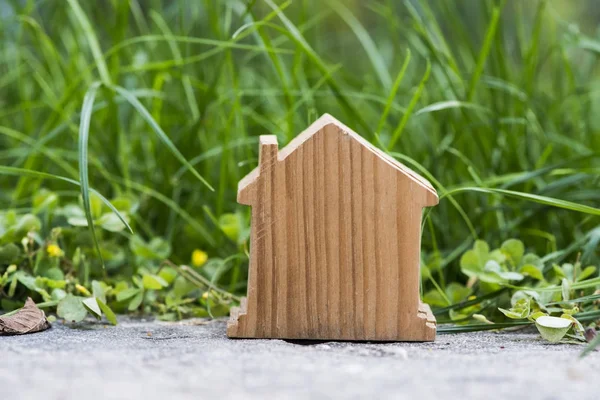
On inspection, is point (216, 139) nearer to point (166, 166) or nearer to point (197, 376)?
point (166, 166)

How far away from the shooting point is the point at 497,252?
1384 mm

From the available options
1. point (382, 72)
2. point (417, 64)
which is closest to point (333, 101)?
point (417, 64)

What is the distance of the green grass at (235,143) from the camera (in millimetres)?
1510

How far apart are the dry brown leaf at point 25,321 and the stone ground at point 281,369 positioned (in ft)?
0.08

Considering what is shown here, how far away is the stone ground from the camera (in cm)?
79

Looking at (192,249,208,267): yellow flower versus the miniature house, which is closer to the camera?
the miniature house

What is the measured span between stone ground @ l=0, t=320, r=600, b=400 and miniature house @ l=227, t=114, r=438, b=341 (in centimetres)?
4

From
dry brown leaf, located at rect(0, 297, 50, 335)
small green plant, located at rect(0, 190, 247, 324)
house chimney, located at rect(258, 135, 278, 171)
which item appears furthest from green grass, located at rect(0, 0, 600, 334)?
house chimney, located at rect(258, 135, 278, 171)

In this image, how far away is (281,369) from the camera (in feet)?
2.92

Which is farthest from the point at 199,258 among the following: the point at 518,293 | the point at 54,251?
the point at 518,293

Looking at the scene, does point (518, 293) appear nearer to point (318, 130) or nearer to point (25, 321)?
point (318, 130)

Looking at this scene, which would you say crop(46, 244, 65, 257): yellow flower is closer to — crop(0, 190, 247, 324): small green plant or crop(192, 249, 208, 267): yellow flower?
crop(0, 190, 247, 324): small green plant

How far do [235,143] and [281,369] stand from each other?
2.89ft

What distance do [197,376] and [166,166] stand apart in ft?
3.27
